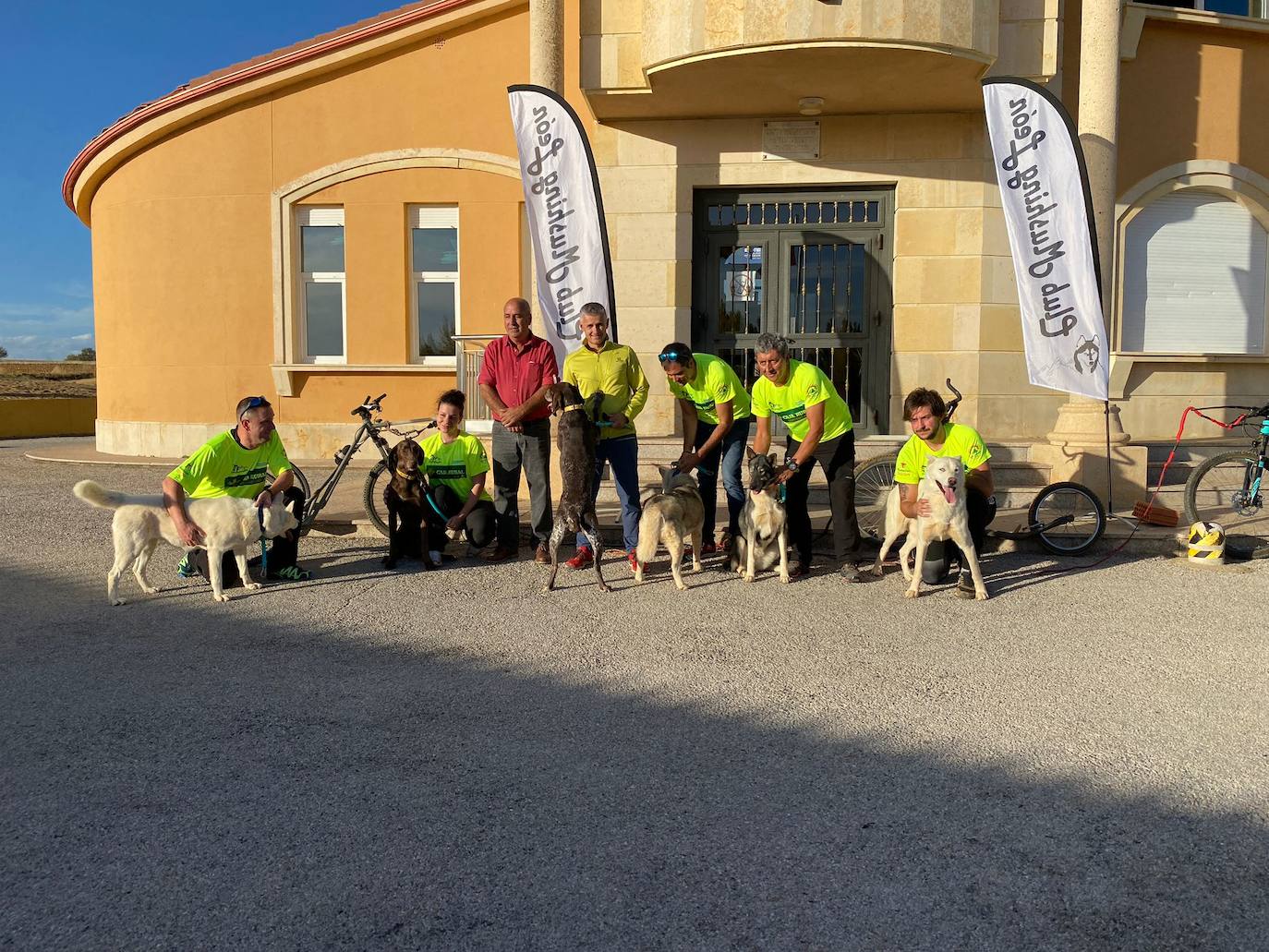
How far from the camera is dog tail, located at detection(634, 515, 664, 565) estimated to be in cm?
619

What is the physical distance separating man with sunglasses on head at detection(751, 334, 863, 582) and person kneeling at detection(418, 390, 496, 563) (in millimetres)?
2202

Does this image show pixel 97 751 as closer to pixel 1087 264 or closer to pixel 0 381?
pixel 1087 264

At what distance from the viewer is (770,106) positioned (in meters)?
10.5

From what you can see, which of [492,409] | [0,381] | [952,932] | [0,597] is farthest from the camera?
[0,381]

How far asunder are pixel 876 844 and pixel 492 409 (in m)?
4.89

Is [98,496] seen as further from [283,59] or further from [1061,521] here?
[283,59]

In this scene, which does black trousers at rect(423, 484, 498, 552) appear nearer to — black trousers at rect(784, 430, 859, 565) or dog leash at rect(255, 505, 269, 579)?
dog leash at rect(255, 505, 269, 579)

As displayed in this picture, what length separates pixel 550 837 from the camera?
112 inches

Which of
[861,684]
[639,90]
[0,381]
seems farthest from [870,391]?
[0,381]

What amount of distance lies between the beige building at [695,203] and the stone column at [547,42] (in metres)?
0.03

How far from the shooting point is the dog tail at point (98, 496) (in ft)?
18.1

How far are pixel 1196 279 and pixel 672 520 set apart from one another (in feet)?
32.1

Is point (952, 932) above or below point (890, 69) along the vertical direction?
below

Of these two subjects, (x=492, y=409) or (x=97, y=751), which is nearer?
(x=97, y=751)
